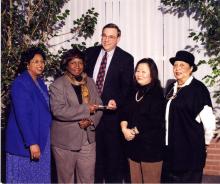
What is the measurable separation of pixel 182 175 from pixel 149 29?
107 inches

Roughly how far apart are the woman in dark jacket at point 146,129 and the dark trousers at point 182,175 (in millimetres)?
117

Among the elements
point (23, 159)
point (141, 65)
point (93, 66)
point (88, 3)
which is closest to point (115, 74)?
point (93, 66)

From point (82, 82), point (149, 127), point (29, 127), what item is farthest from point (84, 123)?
point (149, 127)

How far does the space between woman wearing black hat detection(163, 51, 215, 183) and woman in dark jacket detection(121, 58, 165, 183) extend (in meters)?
0.12

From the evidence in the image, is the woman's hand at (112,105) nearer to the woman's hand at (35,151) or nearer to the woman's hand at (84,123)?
the woman's hand at (84,123)

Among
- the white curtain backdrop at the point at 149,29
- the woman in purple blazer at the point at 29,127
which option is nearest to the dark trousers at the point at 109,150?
the woman in purple blazer at the point at 29,127

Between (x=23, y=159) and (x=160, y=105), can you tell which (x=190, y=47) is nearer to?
(x=160, y=105)

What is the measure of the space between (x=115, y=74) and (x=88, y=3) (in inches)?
82.4

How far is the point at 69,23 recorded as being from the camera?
6.99 meters

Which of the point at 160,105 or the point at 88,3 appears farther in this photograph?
the point at 88,3

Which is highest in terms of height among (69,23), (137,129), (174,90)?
(69,23)

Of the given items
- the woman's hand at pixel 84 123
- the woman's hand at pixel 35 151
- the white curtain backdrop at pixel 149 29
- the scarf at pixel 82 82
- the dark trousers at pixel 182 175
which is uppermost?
the white curtain backdrop at pixel 149 29

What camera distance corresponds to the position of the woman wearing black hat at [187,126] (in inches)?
169

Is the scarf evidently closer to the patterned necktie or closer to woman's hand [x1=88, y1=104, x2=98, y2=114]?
woman's hand [x1=88, y1=104, x2=98, y2=114]
